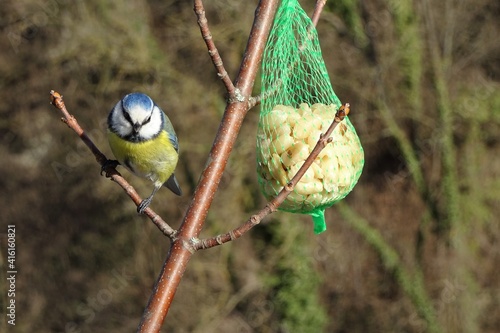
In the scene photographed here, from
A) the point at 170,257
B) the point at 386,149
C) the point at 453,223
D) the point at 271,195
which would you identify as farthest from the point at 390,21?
the point at 170,257

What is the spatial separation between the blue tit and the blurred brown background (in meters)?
5.41

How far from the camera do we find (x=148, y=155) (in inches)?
119

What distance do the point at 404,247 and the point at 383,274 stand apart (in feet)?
1.54

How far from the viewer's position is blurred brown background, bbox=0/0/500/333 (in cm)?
884

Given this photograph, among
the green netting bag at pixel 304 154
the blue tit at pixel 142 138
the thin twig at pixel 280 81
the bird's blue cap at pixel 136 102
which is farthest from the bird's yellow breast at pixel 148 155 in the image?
the thin twig at pixel 280 81

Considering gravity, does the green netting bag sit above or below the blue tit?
below

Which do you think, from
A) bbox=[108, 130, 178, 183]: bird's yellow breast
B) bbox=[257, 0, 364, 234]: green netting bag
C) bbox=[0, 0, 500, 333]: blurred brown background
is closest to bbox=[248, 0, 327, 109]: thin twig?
bbox=[257, 0, 364, 234]: green netting bag

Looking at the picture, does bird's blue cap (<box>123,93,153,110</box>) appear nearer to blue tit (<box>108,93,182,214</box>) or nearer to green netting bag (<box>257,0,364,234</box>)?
blue tit (<box>108,93,182,214</box>)

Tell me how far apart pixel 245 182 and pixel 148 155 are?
6160 mm

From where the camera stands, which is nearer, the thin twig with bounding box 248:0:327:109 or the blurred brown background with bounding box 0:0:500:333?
the thin twig with bounding box 248:0:327:109

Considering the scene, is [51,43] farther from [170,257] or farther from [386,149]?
[170,257]

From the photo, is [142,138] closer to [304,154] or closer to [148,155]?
[148,155]

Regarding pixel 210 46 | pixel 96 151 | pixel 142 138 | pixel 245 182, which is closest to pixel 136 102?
pixel 142 138

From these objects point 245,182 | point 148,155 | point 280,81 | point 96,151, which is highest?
point 245,182
